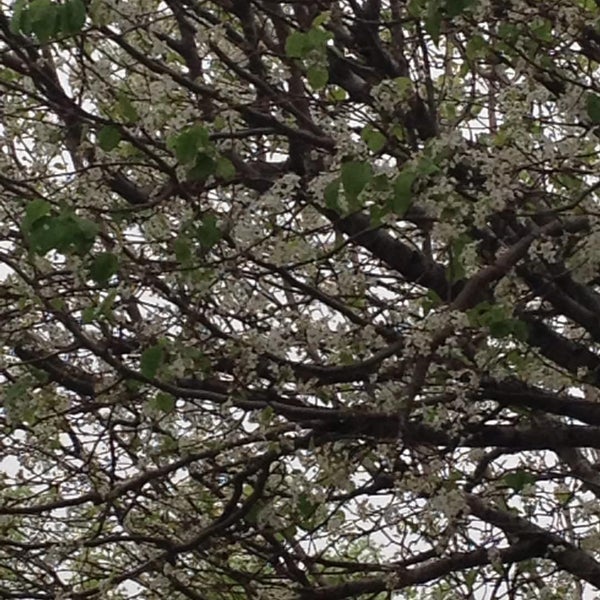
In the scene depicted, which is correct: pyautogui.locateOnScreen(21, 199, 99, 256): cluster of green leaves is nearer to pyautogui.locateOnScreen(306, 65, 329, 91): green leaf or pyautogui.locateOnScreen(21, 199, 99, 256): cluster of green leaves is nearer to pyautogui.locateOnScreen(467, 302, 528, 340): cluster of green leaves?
pyautogui.locateOnScreen(306, 65, 329, 91): green leaf

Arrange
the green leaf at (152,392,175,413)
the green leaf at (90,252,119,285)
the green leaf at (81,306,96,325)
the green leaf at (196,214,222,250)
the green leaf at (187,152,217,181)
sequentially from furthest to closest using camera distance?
1. the green leaf at (152,392,175,413)
2. the green leaf at (81,306,96,325)
3. the green leaf at (196,214,222,250)
4. the green leaf at (90,252,119,285)
5. the green leaf at (187,152,217,181)

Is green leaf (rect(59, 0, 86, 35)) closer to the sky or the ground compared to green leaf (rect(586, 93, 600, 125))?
closer to the sky

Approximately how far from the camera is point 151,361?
13.2ft

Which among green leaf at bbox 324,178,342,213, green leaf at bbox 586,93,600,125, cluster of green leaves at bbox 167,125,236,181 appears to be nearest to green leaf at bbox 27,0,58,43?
cluster of green leaves at bbox 167,125,236,181

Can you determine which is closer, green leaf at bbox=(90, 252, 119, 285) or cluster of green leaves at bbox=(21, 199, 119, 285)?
cluster of green leaves at bbox=(21, 199, 119, 285)

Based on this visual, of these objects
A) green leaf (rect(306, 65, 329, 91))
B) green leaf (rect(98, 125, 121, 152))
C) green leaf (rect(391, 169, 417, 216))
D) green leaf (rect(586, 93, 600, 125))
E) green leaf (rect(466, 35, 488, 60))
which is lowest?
green leaf (rect(391, 169, 417, 216))

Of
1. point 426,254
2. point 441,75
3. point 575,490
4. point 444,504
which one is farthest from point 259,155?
point 575,490

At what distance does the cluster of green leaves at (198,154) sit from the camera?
3.55 meters

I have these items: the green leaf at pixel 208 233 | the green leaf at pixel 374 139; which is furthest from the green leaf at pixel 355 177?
the green leaf at pixel 208 233

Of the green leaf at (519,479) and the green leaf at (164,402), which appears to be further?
the green leaf at (519,479)

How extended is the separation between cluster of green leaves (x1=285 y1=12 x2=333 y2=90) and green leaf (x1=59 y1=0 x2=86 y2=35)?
65 centimetres

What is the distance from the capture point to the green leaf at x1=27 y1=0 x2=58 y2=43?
3.49m

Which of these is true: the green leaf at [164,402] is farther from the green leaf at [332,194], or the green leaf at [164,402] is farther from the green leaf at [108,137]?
the green leaf at [332,194]

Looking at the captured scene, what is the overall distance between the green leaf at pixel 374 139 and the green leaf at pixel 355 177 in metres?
0.29
